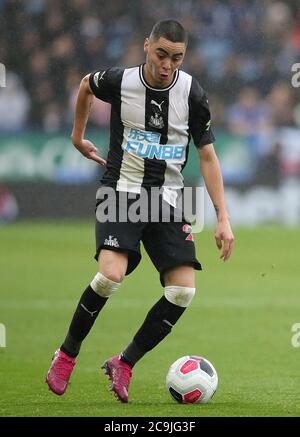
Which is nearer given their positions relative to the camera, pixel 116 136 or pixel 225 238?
pixel 225 238

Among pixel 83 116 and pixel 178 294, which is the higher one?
pixel 83 116

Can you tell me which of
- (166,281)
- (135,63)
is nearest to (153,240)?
(166,281)

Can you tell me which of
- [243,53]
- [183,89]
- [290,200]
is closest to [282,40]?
[243,53]

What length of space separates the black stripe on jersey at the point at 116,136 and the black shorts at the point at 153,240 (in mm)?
175

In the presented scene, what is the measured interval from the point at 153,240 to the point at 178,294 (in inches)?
13.5

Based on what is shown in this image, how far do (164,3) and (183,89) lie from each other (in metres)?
14.3

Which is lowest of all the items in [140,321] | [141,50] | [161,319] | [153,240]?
[140,321]

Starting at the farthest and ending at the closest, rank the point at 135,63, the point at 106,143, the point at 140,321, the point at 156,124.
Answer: the point at 135,63
the point at 106,143
the point at 140,321
the point at 156,124

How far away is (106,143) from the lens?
58.8 ft

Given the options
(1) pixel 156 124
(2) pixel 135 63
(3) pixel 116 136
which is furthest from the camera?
(2) pixel 135 63

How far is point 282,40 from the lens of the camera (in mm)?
20047

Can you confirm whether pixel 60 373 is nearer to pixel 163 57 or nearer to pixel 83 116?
pixel 83 116

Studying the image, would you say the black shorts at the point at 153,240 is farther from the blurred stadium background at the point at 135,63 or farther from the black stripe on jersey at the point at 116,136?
the blurred stadium background at the point at 135,63

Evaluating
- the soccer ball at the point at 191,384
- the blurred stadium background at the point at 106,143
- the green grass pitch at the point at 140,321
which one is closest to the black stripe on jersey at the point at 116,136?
the soccer ball at the point at 191,384
